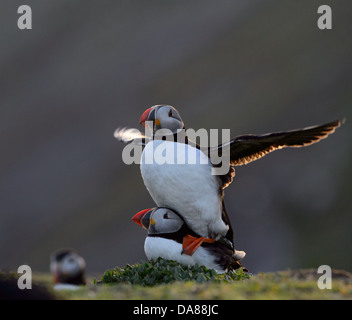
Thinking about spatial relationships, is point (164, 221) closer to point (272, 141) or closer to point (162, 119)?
point (162, 119)

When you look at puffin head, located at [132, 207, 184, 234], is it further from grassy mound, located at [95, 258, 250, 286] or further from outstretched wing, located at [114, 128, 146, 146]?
outstretched wing, located at [114, 128, 146, 146]

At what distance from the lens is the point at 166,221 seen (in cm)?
590

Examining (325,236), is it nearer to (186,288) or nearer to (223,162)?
(223,162)

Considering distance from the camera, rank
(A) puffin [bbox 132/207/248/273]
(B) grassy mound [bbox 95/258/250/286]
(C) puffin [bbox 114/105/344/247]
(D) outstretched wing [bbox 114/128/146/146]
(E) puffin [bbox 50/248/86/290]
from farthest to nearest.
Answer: (D) outstretched wing [bbox 114/128/146/146]
(A) puffin [bbox 132/207/248/273]
(C) puffin [bbox 114/105/344/247]
(B) grassy mound [bbox 95/258/250/286]
(E) puffin [bbox 50/248/86/290]

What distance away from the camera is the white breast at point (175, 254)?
585cm

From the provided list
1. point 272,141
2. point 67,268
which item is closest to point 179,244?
point 272,141

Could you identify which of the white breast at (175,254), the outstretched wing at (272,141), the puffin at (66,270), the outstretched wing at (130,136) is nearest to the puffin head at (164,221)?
the white breast at (175,254)

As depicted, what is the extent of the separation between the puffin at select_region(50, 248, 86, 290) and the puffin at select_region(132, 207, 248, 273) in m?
1.69

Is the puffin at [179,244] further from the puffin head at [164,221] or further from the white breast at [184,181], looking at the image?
the white breast at [184,181]

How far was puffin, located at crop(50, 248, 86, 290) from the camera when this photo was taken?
4.28 m

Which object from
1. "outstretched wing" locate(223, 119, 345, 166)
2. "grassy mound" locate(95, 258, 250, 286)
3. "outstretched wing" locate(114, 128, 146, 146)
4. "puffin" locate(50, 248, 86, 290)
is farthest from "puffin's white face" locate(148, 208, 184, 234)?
"puffin" locate(50, 248, 86, 290)

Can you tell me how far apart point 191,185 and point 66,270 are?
1864 millimetres

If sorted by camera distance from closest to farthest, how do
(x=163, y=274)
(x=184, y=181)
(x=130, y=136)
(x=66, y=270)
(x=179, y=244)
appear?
(x=66, y=270), (x=163, y=274), (x=184, y=181), (x=179, y=244), (x=130, y=136)

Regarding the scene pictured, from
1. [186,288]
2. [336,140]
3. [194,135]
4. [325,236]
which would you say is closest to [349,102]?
[336,140]
